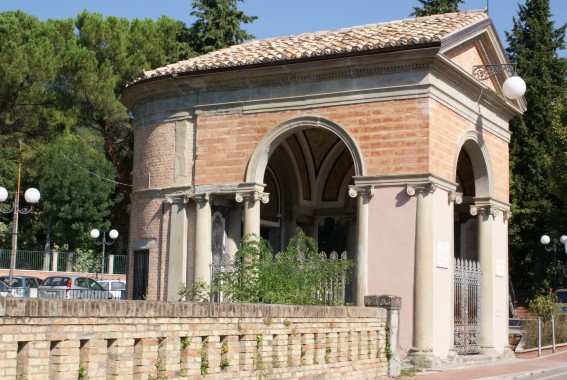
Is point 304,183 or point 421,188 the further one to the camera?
point 304,183

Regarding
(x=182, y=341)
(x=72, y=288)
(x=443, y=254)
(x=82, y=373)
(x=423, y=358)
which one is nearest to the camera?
(x=82, y=373)

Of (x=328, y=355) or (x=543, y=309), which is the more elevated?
(x=543, y=309)

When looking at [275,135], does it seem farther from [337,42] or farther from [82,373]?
[82,373]

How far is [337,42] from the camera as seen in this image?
861 inches

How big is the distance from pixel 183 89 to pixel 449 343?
341 inches

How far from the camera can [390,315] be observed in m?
16.2

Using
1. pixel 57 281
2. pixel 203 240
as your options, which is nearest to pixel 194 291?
pixel 203 240

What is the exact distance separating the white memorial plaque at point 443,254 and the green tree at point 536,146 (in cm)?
2701

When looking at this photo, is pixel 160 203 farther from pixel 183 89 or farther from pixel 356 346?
pixel 356 346

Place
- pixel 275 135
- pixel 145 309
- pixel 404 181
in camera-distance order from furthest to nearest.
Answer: pixel 275 135 → pixel 404 181 → pixel 145 309

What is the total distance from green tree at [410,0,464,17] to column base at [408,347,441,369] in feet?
100

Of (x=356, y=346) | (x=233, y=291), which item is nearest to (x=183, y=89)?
(x=233, y=291)

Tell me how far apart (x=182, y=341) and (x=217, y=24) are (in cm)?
3766

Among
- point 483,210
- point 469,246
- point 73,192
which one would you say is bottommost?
point 469,246
